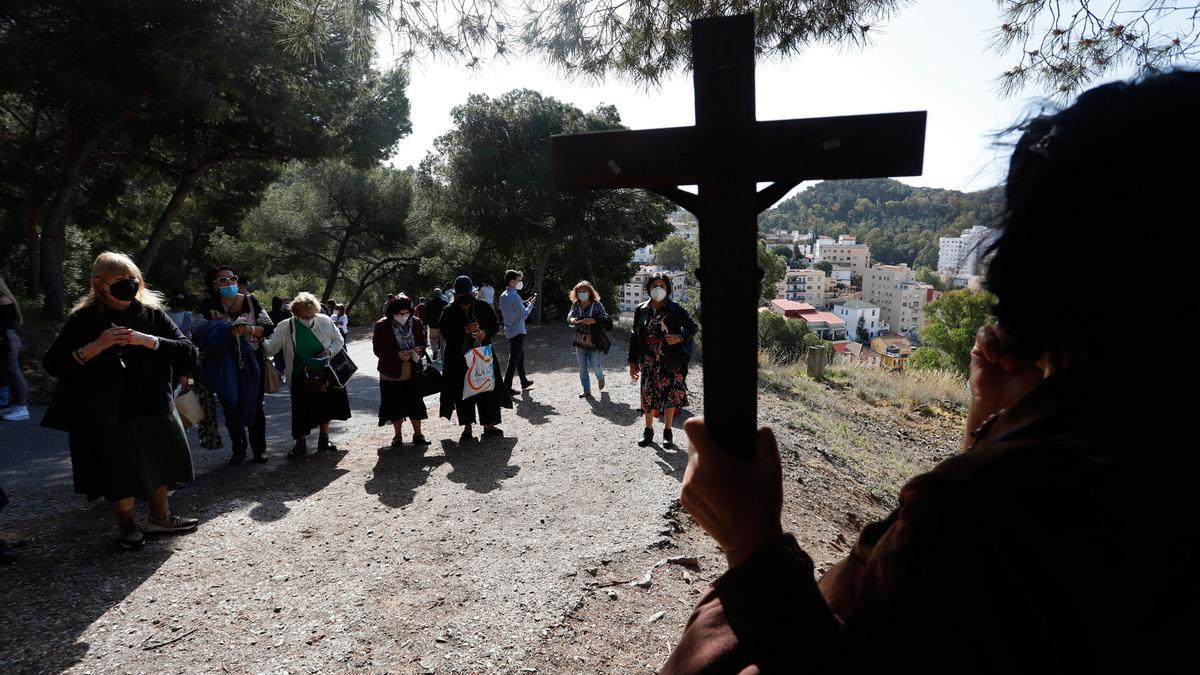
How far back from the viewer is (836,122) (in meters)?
1.40

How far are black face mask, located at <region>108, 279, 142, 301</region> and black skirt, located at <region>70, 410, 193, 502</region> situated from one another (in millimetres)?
824

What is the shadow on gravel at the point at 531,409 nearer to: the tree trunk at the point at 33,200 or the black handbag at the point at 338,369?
the black handbag at the point at 338,369

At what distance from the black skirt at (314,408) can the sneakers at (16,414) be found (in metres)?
4.35

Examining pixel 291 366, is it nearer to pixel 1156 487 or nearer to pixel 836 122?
pixel 836 122

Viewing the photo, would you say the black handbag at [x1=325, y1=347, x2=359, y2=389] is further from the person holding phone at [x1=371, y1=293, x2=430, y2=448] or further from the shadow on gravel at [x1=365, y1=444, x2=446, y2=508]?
the shadow on gravel at [x1=365, y1=444, x2=446, y2=508]

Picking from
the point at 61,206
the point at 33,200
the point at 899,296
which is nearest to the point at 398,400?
the point at 61,206

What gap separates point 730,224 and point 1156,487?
2.80 feet

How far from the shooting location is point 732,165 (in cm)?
133

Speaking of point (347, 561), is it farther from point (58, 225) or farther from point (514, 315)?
point (58, 225)

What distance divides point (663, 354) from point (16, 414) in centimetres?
842

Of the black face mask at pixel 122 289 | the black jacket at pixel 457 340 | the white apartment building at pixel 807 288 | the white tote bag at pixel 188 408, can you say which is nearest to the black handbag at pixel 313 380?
the white tote bag at pixel 188 408

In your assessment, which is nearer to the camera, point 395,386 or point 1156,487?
point 1156,487

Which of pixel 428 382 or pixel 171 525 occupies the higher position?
pixel 428 382

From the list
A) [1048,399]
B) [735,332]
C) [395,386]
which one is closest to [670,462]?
[395,386]
